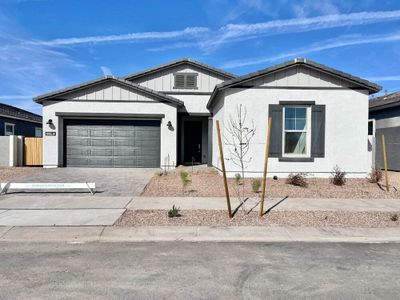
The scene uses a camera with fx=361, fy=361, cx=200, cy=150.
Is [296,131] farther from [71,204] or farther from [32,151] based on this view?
[32,151]

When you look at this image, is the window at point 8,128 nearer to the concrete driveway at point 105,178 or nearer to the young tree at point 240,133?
the concrete driveway at point 105,178

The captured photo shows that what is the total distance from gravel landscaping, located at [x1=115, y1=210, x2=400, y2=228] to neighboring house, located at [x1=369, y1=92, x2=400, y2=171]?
38.5 feet

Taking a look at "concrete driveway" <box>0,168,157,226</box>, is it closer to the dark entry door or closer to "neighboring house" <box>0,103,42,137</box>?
the dark entry door

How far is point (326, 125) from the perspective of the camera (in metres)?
14.3

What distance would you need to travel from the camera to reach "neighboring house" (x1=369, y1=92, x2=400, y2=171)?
18.8 metres

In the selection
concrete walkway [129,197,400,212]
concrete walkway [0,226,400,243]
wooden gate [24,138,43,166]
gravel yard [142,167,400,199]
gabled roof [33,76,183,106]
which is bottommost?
concrete walkway [0,226,400,243]

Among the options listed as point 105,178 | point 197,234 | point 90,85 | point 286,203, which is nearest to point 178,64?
point 90,85

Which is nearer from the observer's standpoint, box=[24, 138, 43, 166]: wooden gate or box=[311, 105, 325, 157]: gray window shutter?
box=[311, 105, 325, 157]: gray window shutter

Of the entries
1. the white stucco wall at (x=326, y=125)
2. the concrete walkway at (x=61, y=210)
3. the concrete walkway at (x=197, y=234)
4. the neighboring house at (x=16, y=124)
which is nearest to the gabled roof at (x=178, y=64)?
the white stucco wall at (x=326, y=125)

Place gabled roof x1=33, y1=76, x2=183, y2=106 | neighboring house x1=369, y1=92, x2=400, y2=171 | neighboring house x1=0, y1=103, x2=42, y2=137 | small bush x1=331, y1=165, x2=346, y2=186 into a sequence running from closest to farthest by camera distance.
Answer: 1. small bush x1=331, y1=165, x2=346, y2=186
2. gabled roof x1=33, y1=76, x2=183, y2=106
3. neighboring house x1=369, y1=92, x2=400, y2=171
4. neighboring house x1=0, y1=103, x2=42, y2=137

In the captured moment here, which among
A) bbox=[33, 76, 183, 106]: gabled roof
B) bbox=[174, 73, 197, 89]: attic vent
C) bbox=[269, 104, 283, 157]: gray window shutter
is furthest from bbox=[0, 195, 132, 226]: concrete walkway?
bbox=[174, 73, 197, 89]: attic vent

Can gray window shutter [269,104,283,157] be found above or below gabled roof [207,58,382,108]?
below

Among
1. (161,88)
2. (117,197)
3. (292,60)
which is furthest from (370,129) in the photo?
(117,197)

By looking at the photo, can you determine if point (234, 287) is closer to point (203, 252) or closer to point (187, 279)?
point (187, 279)
